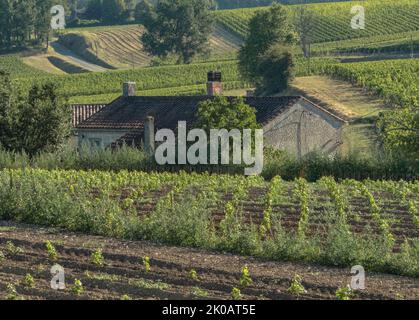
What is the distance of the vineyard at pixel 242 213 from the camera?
16.6m

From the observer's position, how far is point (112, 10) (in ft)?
379

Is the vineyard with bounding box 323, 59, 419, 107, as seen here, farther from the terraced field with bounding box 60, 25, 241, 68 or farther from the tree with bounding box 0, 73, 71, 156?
the terraced field with bounding box 60, 25, 241, 68

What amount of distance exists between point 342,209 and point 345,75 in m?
41.5

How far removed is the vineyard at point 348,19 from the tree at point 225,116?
189 ft

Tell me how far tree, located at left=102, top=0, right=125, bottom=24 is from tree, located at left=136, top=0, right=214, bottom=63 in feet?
71.4

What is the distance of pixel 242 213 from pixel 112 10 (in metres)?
96.8

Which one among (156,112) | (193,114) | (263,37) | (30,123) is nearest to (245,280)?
(30,123)

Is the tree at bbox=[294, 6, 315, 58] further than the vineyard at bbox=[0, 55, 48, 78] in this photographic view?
Yes

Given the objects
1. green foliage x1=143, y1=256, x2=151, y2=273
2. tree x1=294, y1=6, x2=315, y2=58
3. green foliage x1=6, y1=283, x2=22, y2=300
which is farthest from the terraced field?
green foliage x1=6, y1=283, x2=22, y2=300

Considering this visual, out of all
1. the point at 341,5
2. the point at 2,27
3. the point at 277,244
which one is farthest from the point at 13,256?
the point at 341,5

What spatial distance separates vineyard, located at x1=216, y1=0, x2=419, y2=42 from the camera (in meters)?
89.2

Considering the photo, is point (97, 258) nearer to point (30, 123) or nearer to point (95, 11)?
point (30, 123)

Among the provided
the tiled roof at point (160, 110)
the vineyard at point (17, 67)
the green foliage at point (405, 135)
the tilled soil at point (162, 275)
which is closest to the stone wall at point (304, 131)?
the tiled roof at point (160, 110)

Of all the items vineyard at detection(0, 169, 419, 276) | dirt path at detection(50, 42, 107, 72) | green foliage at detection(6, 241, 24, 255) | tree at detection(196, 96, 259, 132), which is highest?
dirt path at detection(50, 42, 107, 72)
